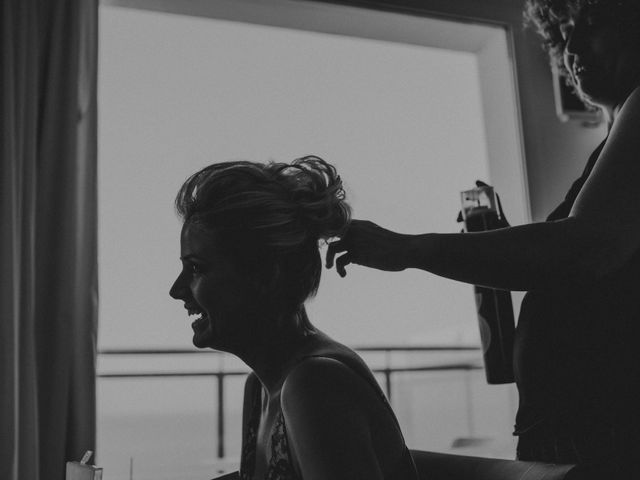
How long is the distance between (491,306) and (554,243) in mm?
584

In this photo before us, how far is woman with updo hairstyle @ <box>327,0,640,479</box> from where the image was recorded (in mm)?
917

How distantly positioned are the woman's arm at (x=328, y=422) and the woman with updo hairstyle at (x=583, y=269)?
0.16m

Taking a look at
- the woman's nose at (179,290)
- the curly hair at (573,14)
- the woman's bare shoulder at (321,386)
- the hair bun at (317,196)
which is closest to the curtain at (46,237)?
the woman's nose at (179,290)

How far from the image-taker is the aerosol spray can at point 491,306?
1.47 meters

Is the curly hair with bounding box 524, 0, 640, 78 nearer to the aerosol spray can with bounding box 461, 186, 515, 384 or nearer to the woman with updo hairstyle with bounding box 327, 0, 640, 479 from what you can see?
the woman with updo hairstyle with bounding box 327, 0, 640, 479

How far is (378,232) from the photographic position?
3.22ft

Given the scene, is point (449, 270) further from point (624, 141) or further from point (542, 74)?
point (542, 74)

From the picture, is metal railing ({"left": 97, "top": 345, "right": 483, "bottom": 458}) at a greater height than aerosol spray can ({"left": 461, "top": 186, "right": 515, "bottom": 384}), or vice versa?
aerosol spray can ({"left": 461, "top": 186, "right": 515, "bottom": 384})

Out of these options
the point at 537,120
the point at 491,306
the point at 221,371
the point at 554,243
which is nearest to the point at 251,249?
the point at 554,243

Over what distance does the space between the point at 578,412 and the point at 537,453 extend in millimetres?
124

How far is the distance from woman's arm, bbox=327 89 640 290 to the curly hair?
0.71 feet

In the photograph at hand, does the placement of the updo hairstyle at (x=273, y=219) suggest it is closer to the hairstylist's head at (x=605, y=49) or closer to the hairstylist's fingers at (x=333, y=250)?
the hairstylist's fingers at (x=333, y=250)

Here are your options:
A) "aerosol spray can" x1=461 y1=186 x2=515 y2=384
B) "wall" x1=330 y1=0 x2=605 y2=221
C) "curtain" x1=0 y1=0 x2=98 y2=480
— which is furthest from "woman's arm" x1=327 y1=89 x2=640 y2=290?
"wall" x1=330 y1=0 x2=605 y2=221

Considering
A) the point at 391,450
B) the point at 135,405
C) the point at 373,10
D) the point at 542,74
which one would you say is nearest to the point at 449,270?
the point at 391,450
